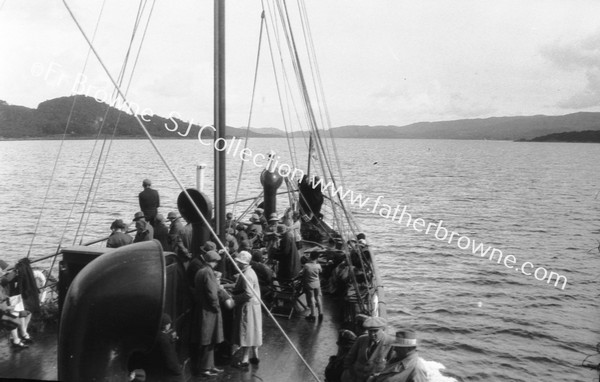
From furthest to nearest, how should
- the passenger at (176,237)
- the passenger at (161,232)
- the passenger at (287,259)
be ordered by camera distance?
the passenger at (161,232) → the passenger at (287,259) → the passenger at (176,237)

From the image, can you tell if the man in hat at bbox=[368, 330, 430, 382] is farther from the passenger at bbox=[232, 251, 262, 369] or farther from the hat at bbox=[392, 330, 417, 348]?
the passenger at bbox=[232, 251, 262, 369]

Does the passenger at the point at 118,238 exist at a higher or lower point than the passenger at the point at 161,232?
higher

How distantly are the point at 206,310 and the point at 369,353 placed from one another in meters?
2.08

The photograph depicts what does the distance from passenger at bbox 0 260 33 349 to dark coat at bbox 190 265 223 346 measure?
272 cm

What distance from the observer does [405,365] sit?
5.46 m

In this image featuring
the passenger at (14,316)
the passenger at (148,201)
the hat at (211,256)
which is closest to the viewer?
the hat at (211,256)

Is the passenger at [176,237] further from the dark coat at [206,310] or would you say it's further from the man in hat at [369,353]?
the man in hat at [369,353]

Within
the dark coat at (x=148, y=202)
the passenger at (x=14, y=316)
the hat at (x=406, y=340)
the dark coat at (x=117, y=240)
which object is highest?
the dark coat at (x=148, y=202)

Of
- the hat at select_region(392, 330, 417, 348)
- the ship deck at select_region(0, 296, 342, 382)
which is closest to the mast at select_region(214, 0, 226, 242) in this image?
the ship deck at select_region(0, 296, 342, 382)

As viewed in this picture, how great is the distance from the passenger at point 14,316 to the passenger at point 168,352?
2602 millimetres

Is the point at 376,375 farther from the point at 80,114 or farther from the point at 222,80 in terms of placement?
the point at 80,114

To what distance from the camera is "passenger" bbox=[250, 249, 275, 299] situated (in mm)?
9492

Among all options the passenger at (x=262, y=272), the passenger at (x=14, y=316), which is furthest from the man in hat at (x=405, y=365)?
the passenger at (x=14, y=316)

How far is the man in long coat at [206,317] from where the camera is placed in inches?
267
